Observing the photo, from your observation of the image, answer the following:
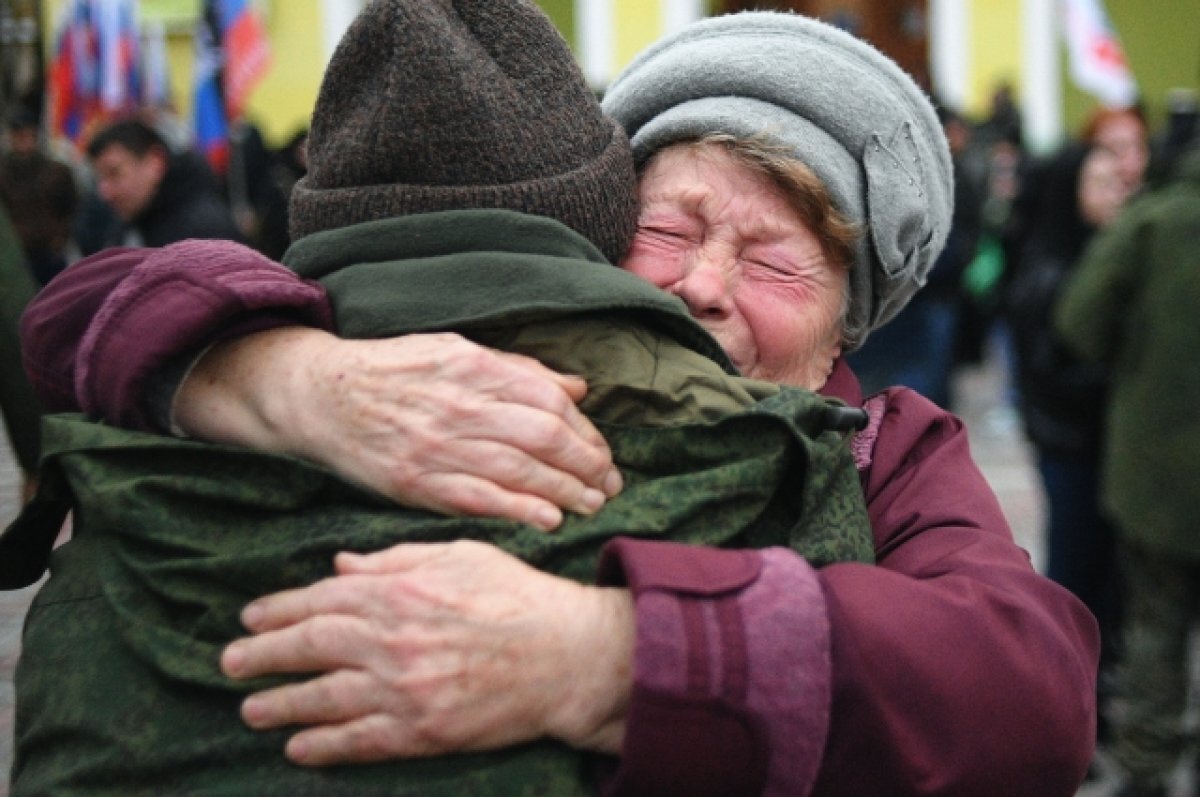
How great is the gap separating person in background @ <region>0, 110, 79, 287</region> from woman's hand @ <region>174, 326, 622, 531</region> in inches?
178

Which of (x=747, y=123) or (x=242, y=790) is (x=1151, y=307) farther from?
(x=242, y=790)

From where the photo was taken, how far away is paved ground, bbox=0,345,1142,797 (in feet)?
5.38

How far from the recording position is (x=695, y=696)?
1187 millimetres

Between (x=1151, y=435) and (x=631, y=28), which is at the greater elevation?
(x=1151, y=435)

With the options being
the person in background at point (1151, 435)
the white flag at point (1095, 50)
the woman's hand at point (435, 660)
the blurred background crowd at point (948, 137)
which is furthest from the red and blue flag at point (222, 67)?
the woman's hand at point (435, 660)

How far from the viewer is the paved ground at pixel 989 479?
164 centimetres

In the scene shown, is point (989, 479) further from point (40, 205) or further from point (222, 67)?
point (222, 67)

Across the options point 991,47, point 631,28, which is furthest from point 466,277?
point 991,47

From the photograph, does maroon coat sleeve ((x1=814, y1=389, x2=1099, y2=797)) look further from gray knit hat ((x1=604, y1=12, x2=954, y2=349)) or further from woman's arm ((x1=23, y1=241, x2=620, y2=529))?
gray knit hat ((x1=604, y1=12, x2=954, y2=349))

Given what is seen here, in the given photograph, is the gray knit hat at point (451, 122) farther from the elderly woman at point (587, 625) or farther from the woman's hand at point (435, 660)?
the woman's hand at point (435, 660)

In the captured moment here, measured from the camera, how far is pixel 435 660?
1.20 m

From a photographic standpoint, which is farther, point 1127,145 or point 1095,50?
point 1095,50

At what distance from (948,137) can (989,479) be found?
475cm

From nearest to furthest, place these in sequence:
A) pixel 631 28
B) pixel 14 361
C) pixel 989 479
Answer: pixel 14 361, pixel 989 479, pixel 631 28
